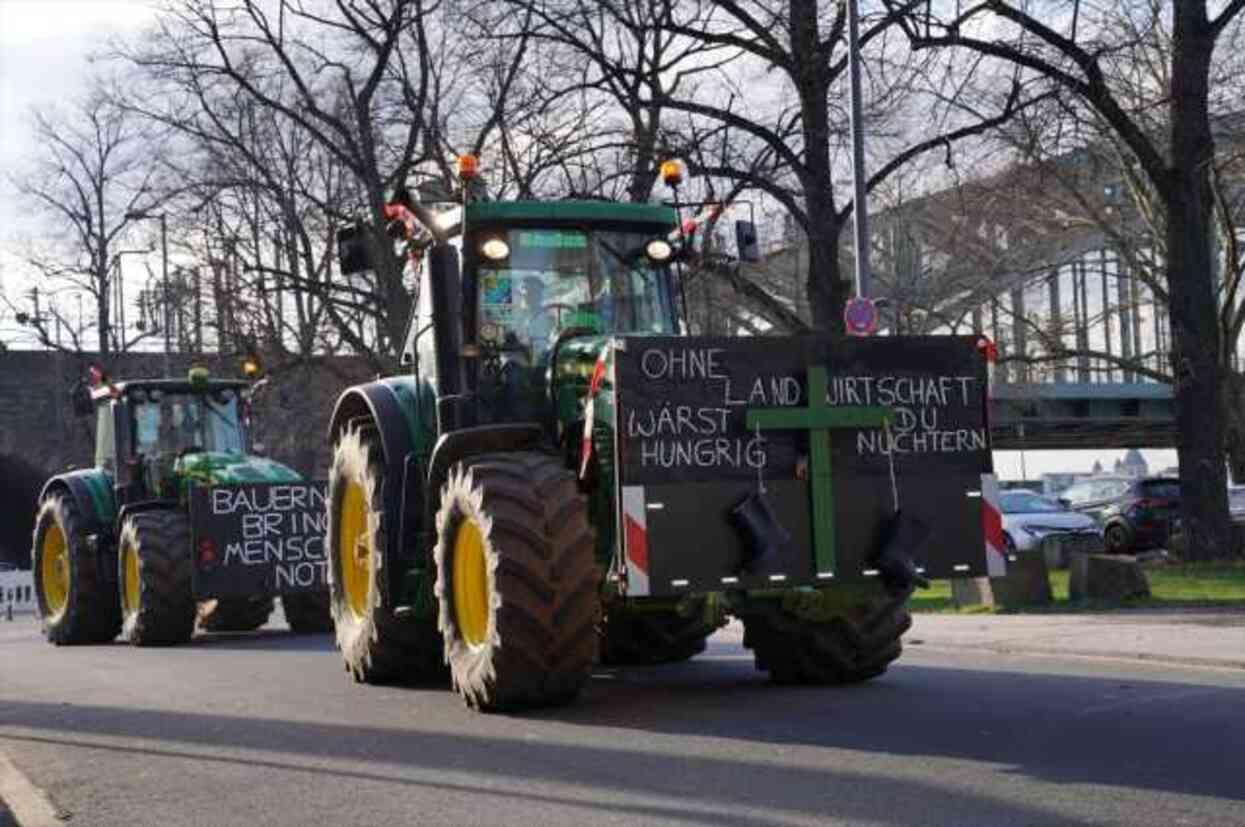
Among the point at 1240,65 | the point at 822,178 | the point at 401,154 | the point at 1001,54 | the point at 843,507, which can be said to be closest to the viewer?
the point at 843,507

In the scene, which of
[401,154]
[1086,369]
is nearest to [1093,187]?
[1086,369]

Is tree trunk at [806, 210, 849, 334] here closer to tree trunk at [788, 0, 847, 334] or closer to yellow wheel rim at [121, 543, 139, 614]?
tree trunk at [788, 0, 847, 334]

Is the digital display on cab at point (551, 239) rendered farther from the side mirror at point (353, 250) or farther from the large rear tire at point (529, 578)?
the large rear tire at point (529, 578)

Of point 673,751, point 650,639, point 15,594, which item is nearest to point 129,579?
point 650,639

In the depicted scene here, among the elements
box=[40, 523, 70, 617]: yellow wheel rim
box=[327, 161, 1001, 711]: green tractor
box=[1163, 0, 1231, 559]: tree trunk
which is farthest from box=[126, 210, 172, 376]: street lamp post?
box=[327, 161, 1001, 711]: green tractor

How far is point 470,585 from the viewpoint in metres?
10.9

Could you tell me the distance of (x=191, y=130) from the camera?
3606 cm

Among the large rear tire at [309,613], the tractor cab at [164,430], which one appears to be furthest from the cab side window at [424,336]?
the large rear tire at [309,613]

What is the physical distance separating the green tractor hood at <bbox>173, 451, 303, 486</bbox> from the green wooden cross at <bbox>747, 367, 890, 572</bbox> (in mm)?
10502

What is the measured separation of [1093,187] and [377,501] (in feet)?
99.1

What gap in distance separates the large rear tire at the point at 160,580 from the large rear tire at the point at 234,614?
85.2 inches

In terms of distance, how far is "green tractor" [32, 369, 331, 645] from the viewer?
18922 mm

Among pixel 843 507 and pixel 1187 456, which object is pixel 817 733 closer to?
pixel 843 507

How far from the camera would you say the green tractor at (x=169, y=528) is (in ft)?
62.1
